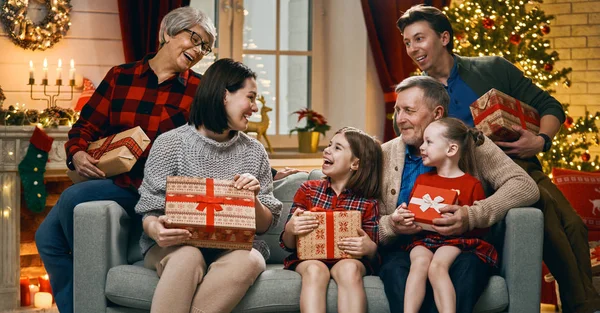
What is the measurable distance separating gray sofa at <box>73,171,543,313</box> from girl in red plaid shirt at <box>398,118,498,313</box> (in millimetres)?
99

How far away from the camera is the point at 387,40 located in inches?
220

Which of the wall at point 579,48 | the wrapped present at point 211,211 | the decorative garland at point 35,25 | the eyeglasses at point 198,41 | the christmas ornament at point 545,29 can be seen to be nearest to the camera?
the wrapped present at point 211,211

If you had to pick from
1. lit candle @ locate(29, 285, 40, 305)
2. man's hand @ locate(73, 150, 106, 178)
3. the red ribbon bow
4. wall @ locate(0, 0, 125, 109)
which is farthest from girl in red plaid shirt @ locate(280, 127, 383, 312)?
wall @ locate(0, 0, 125, 109)

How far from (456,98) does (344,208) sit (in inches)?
32.1

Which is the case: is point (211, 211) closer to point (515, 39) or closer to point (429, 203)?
point (429, 203)

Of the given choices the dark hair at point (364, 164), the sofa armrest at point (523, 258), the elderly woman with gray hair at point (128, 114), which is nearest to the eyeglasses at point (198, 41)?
the elderly woman with gray hair at point (128, 114)

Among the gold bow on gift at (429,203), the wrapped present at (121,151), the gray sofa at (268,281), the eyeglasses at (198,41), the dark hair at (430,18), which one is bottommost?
the gray sofa at (268,281)

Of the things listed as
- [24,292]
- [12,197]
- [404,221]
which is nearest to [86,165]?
[404,221]

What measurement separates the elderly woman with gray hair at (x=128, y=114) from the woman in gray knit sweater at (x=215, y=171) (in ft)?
1.08

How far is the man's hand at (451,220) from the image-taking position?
9.03ft

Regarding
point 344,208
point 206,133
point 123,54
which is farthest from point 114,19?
point 344,208

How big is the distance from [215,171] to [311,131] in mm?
2665

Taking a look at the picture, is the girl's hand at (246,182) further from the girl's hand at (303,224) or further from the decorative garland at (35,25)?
the decorative garland at (35,25)

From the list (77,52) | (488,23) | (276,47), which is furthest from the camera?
(276,47)
